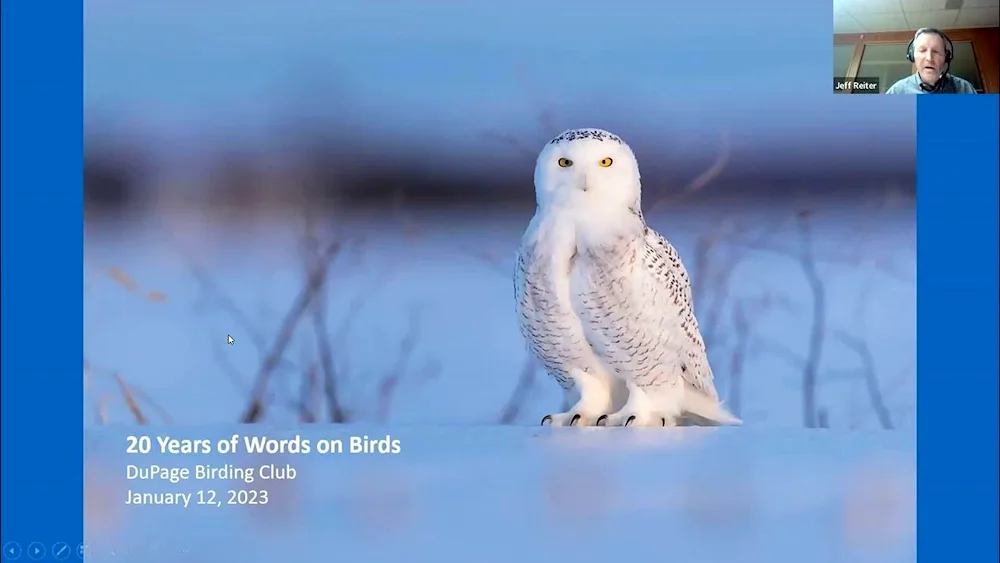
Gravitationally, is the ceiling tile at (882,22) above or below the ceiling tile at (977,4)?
below

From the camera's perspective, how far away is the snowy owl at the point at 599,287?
6.88 ft

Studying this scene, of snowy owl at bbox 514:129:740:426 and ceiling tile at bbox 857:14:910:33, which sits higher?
ceiling tile at bbox 857:14:910:33

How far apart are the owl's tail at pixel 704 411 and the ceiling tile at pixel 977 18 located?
983 mm

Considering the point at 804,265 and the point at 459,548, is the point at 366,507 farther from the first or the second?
the point at 804,265

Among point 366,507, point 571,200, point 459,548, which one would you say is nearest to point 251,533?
point 366,507

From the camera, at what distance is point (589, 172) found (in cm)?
208

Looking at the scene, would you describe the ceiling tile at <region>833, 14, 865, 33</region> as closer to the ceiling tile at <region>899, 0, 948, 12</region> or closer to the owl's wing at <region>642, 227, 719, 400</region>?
the ceiling tile at <region>899, 0, 948, 12</region>

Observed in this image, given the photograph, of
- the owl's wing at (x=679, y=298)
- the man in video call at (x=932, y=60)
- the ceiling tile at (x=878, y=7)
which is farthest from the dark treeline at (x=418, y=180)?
the owl's wing at (x=679, y=298)

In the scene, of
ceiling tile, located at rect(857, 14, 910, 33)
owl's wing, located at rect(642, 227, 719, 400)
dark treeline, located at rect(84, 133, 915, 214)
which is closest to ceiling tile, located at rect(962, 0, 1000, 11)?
ceiling tile, located at rect(857, 14, 910, 33)

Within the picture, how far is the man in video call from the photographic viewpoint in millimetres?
2541

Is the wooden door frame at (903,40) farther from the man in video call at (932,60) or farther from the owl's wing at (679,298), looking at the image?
the owl's wing at (679,298)

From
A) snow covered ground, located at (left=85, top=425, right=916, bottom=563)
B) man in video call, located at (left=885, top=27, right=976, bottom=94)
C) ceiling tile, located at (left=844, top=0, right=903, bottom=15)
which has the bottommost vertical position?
snow covered ground, located at (left=85, top=425, right=916, bottom=563)

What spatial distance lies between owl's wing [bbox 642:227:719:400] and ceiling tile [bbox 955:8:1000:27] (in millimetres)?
877

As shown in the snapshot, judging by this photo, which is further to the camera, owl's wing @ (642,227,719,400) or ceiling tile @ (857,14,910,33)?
ceiling tile @ (857,14,910,33)
